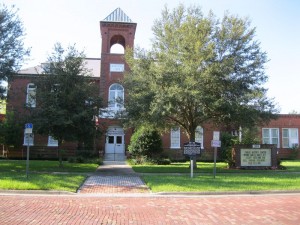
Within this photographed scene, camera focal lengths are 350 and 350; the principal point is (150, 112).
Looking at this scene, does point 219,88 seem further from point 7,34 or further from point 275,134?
point 275,134

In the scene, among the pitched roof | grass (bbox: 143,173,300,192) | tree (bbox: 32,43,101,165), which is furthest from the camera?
the pitched roof

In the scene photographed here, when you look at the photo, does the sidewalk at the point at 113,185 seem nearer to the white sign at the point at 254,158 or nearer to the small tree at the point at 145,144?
the white sign at the point at 254,158

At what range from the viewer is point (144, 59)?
77.4 feet

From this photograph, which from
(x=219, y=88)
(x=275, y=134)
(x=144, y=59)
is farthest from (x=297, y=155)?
(x=144, y=59)

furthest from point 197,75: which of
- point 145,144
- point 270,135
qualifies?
point 270,135

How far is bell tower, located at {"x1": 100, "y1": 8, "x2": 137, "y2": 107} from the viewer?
119 feet

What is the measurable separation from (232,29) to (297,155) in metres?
23.2

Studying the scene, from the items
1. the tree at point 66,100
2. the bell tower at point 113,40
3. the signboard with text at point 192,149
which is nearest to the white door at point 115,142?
the bell tower at point 113,40

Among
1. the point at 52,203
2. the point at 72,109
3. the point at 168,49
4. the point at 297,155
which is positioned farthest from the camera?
the point at 297,155

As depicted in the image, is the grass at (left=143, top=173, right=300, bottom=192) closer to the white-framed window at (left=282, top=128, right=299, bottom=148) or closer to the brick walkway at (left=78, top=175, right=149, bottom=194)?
the brick walkway at (left=78, top=175, right=149, bottom=194)

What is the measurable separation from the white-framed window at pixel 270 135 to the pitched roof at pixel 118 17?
20360mm

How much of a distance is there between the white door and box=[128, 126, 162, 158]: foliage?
18.2 feet

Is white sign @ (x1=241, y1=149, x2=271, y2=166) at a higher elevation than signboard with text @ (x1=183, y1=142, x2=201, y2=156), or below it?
below

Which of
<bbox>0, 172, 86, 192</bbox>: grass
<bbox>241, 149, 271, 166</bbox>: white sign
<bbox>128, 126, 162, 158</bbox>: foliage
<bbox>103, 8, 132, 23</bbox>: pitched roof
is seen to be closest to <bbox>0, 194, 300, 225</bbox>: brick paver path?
<bbox>0, 172, 86, 192</bbox>: grass
